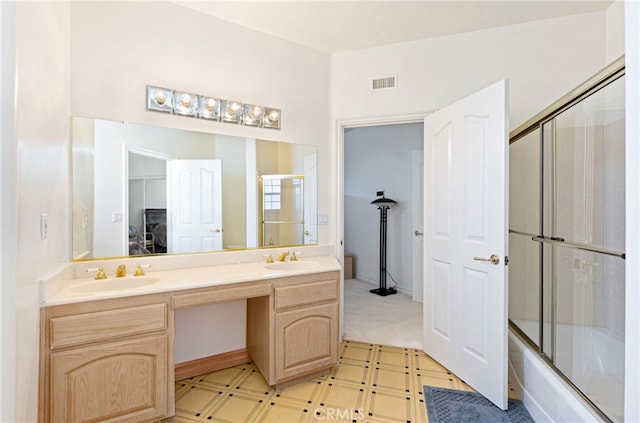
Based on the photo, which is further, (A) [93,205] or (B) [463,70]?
(B) [463,70]

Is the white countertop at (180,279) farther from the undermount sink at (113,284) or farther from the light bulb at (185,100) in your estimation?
the light bulb at (185,100)

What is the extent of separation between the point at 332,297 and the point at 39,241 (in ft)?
5.52

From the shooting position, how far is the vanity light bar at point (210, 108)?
7.13ft

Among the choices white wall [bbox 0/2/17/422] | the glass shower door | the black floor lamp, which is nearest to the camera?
white wall [bbox 0/2/17/422]

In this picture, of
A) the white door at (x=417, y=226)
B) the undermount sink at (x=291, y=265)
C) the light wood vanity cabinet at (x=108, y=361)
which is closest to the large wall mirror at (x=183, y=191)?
the undermount sink at (x=291, y=265)

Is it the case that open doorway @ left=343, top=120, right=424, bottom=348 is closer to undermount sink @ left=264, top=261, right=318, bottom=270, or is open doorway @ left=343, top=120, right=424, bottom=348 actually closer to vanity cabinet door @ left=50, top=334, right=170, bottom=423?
undermount sink @ left=264, top=261, right=318, bottom=270

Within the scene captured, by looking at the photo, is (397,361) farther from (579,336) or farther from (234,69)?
(234,69)

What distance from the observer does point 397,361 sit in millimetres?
2547

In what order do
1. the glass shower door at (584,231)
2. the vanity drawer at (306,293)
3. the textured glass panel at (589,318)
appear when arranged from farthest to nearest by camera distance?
the vanity drawer at (306,293) < the glass shower door at (584,231) < the textured glass panel at (589,318)

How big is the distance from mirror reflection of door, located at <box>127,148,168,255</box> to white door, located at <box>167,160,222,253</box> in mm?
51

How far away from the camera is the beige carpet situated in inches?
116

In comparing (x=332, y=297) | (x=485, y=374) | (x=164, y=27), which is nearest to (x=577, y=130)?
(x=485, y=374)

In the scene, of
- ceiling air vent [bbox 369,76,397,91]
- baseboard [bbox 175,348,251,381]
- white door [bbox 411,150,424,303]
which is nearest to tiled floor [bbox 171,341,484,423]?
baseboard [bbox 175,348,251,381]

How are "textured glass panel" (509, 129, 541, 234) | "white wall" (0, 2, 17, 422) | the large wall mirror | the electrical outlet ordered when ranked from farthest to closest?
1. "textured glass panel" (509, 129, 541, 234)
2. the large wall mirror
3. the electrical outlet
4. "white wall" (0, 2, 17, 422)
